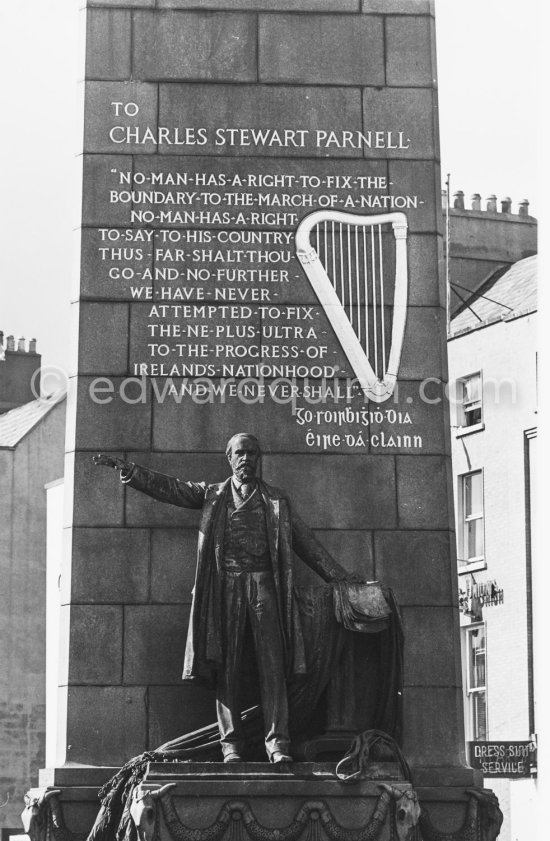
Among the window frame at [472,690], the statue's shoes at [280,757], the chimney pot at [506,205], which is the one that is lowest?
the statue's shoes at [280,757]

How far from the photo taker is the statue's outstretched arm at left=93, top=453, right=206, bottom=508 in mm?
18422

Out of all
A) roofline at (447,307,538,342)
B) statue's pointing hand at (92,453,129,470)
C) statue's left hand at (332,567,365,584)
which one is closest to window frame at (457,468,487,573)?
roofline at (447,307,538,342)

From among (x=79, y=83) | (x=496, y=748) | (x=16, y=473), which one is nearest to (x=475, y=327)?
(x=496, y=748)

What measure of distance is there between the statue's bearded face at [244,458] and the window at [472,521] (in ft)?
87.0

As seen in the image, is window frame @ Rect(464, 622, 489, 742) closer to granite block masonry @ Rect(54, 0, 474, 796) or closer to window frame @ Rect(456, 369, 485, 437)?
window frame @ Rect(456, 369, 485, 437)

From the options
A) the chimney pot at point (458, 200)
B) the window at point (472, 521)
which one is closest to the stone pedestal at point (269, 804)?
the window at point (472, 521)

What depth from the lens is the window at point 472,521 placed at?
4500cm

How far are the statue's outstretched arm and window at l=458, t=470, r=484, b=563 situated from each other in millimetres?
26544

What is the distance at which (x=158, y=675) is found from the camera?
1888cm

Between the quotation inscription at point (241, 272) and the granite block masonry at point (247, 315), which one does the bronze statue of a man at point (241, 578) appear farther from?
the quotation inscription at point (241, 272)

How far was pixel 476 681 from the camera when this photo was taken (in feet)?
147

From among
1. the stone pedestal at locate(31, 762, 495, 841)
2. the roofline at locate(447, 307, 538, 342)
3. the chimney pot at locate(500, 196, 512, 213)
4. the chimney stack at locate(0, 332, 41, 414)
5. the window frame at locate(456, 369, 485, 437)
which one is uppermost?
the chimney pot at locate(500, 196, 512, 213)

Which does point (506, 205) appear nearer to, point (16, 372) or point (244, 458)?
point (16, 372)

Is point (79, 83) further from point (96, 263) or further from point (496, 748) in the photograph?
point (496, 748)
